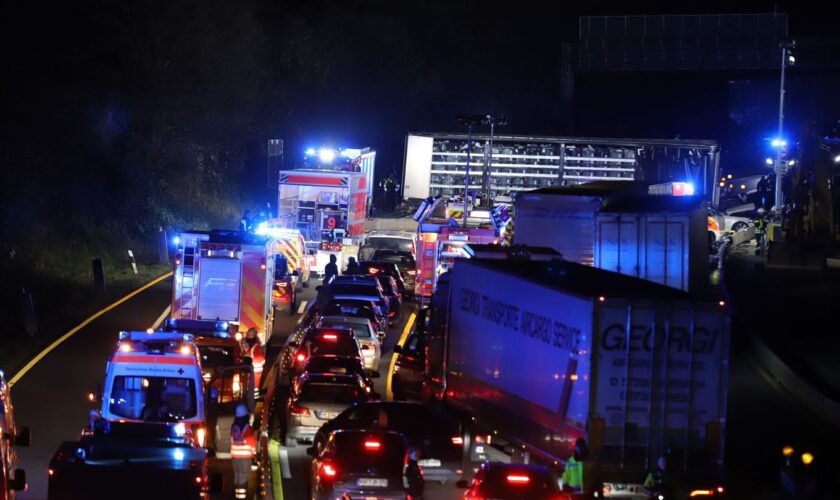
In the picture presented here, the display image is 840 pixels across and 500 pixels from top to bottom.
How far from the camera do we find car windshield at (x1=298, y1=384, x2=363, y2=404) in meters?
21.2

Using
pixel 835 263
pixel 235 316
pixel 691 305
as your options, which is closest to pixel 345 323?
pixel 235 316

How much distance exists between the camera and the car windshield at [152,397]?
55.2 feet

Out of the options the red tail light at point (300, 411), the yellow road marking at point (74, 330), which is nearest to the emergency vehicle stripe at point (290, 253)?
the yellow road marking at point (74, 330)

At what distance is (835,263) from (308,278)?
2465cm

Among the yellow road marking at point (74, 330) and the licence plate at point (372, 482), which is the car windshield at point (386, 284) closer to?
the yellow road marking at point (74, 330)

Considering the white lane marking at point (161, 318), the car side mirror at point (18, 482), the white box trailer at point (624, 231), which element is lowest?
the white lane marking at point (161, 318)

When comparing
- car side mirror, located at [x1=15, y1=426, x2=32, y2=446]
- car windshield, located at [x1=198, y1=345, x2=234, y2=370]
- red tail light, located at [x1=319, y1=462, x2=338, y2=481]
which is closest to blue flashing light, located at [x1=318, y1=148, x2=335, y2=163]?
car windshield, located at [x1=198, y1=345, x2=234, y2=370]

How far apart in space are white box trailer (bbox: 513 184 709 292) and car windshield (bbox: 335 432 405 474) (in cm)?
1264

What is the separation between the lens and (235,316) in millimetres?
28859

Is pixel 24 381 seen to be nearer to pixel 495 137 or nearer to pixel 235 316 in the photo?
pixel 235 316

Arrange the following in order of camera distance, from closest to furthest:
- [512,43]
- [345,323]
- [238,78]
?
[345,323] < [238,78] < [512,43]

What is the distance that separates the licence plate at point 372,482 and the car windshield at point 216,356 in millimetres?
6881

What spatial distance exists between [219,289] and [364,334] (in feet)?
10.9

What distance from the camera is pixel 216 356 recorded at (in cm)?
2267
